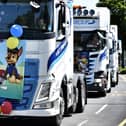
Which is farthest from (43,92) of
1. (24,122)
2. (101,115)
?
(101,115)

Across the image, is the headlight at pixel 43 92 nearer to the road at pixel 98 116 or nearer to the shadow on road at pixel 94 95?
the road at pixel 98 116

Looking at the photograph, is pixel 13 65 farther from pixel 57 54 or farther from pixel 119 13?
pixel 119 13

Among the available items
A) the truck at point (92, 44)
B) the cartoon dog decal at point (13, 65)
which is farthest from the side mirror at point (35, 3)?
the truck at point (92, 44)

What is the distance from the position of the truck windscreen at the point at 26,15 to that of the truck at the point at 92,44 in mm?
9492

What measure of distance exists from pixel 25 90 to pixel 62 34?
1847 millimetres

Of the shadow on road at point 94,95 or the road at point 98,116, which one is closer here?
the road at point 98,116

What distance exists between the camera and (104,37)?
23469mm

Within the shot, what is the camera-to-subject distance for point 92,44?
75.2ft

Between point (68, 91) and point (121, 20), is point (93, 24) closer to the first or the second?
point (68, 91)

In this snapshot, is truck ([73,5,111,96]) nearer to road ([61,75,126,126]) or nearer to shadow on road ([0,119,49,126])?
road ([61,75,126,126])

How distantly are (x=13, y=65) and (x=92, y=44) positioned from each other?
33.7 ft

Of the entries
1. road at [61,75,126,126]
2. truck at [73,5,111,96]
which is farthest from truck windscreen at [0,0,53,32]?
truck at [73,5,111,96]

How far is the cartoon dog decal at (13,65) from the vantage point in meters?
12.9

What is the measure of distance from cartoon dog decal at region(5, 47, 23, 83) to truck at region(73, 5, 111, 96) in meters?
9.81
